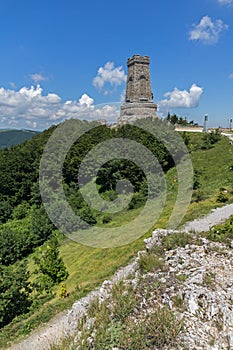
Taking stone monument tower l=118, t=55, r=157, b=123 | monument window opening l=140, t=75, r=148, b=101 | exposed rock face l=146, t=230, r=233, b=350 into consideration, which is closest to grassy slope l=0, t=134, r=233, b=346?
exposed rock face l=146, t=230, r=233, b=350

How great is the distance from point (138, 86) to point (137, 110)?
7492mm

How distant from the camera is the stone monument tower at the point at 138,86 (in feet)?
209

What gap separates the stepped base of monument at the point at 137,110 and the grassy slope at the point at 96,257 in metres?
26.9

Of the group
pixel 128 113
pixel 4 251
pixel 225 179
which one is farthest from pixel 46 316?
pixel 128 113

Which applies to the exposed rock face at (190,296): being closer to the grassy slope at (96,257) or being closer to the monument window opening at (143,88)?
the grassy slope at (96,257)

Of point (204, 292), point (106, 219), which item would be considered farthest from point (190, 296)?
point (106, 219)

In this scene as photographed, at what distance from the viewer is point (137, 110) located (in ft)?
206

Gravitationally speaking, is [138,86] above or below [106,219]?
above

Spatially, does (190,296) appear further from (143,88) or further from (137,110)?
(143,88)

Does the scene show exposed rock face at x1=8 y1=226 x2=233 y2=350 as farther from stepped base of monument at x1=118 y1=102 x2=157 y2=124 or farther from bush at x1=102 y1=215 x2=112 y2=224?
stepped base of monument at x1=118 y1=102 x2=157 y2=124

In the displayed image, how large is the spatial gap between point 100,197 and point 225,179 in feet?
53.0

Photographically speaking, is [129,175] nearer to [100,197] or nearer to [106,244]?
[100,197]

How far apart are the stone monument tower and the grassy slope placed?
2915 cm

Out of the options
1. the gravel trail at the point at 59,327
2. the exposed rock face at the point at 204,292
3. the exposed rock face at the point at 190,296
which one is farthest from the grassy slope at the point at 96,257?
the exposed rock face at the point at 204,292
